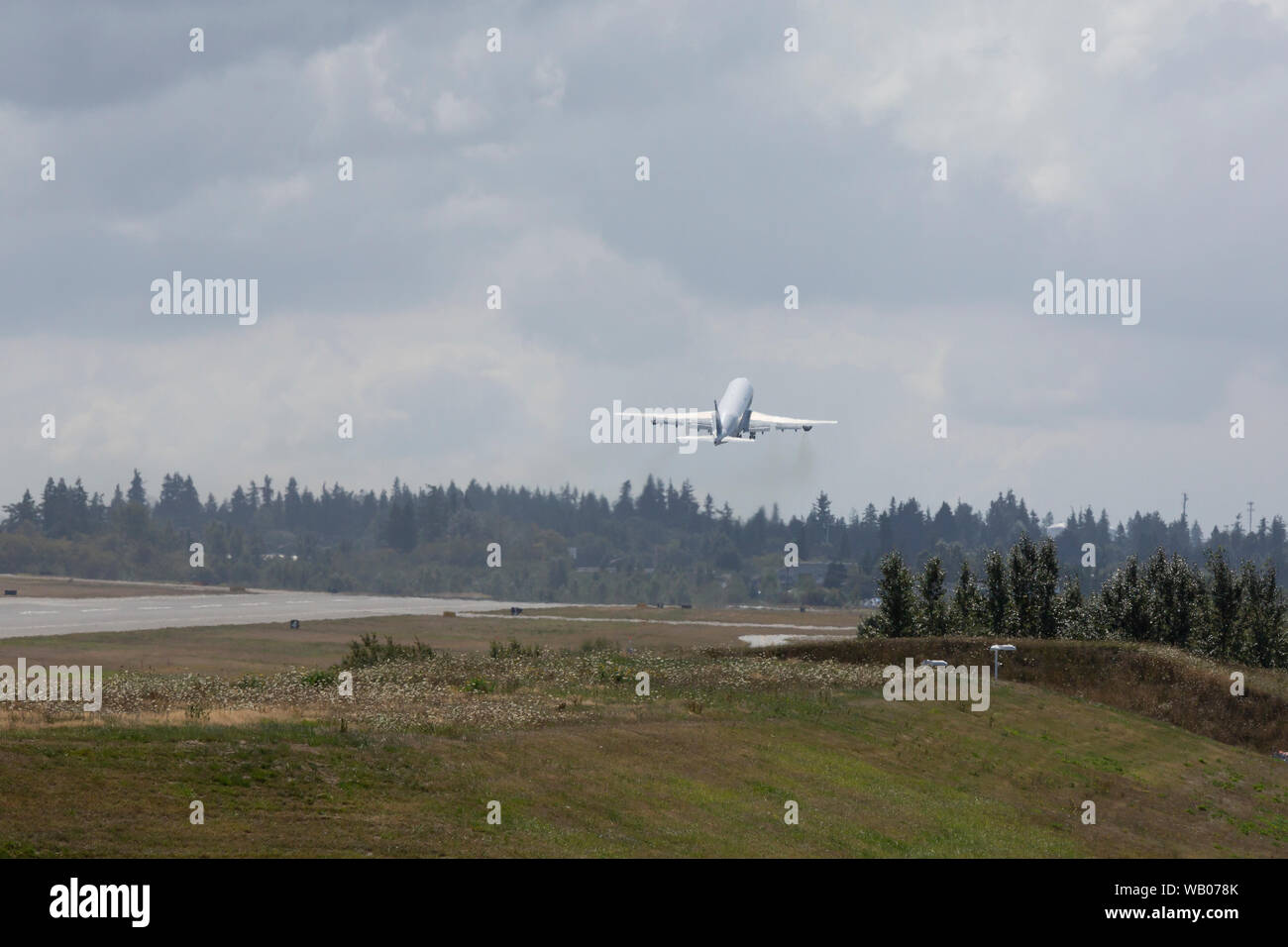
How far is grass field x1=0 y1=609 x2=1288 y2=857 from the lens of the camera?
30734mm

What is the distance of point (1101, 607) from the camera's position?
112m

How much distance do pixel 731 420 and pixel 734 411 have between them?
2.20 metres

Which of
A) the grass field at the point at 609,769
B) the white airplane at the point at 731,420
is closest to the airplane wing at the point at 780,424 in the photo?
the white airplane at the point at 731,420

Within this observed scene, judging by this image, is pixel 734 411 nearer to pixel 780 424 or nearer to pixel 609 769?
pixel 780 424

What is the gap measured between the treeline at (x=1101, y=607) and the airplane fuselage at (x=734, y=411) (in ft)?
52.8

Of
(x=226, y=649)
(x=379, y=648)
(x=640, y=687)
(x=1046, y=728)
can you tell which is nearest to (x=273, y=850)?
(x=640, y=687)

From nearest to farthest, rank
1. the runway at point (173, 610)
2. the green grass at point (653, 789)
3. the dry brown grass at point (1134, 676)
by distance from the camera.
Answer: the green grass at point (653, 789) < the dry brown grass at point (1134, 676) < the runway at point (173, 610)

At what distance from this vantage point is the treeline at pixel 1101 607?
107562 mm

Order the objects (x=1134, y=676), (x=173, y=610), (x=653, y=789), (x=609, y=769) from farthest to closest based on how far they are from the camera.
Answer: (x=173, y=610) → (x=1134, y=676) → (x=609, y=769) → (x=653, y=789)

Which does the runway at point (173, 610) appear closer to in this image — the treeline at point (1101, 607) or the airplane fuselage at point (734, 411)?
the airplane fuselage at point (734, 411)

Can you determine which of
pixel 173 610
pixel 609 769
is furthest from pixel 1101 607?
pixel 173 610

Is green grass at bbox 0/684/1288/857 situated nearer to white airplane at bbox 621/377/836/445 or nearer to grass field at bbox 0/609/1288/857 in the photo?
grass field at bbox 0/609/1288/857
